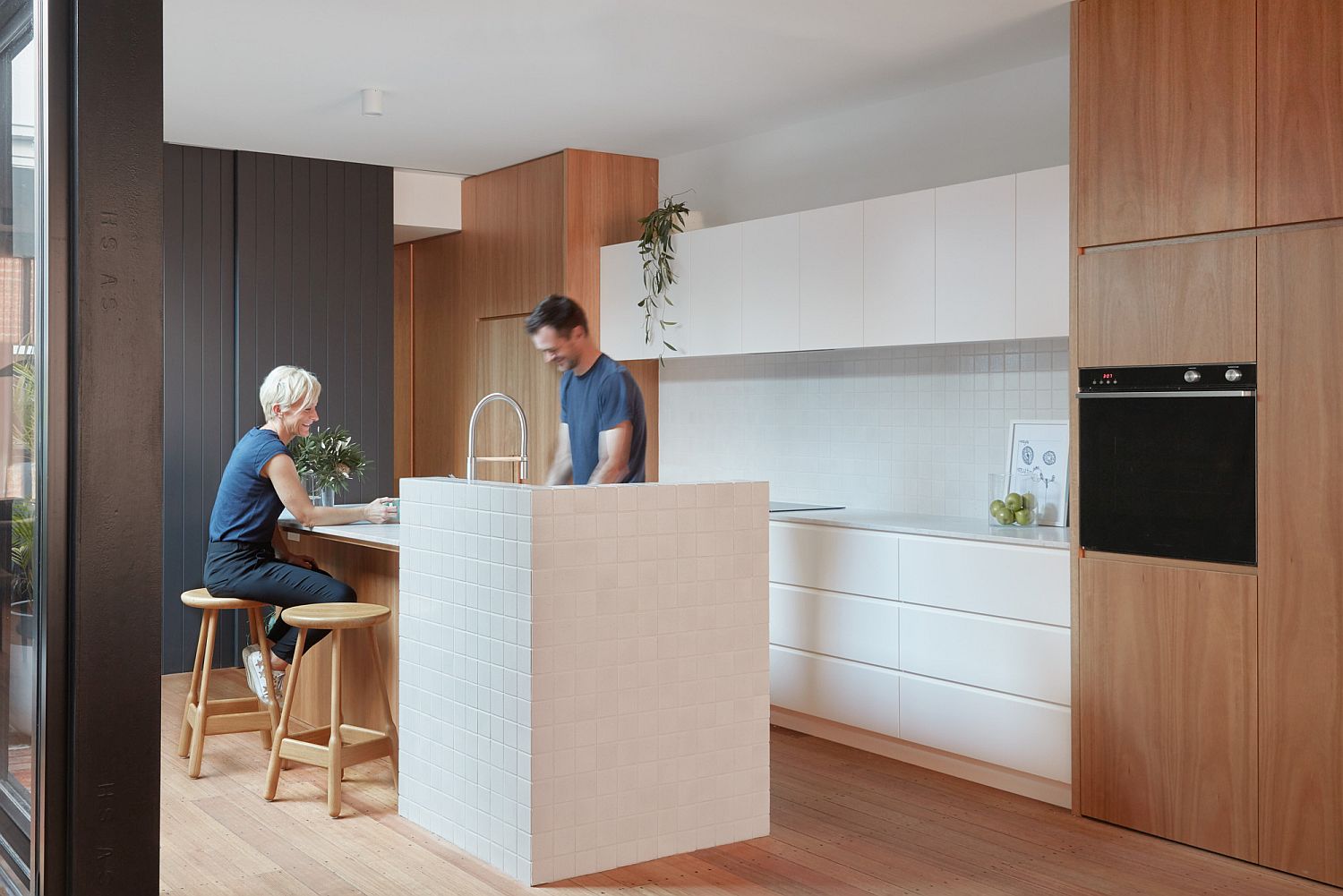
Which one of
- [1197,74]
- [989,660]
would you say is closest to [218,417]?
[989,660]

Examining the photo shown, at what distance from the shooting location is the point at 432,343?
7359 mm

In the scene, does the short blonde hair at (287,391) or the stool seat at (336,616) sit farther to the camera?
the short blonde hair at (287,391)

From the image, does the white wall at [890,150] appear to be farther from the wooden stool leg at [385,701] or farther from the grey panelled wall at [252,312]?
the wooden stool leg at [385,701]

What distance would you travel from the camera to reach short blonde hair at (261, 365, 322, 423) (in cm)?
431

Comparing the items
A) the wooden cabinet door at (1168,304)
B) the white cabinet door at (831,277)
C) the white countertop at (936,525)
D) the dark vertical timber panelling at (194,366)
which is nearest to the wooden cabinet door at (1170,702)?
the white countertop at (936,525)

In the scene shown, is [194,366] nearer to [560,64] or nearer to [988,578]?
[560,64]

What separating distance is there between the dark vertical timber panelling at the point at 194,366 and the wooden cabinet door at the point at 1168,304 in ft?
13.6

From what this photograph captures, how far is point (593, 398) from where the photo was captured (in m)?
4.16

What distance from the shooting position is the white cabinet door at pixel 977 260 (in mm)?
4137

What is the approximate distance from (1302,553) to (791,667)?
203cm

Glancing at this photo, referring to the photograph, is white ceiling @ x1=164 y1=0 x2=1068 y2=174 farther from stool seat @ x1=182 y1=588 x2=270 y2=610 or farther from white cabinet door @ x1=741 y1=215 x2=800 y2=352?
stool seat @ x1=182 y1=588 x2=270 y2=610

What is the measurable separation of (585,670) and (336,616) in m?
0.97

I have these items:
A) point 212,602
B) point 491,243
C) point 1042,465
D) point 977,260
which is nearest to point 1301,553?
point 1042,465

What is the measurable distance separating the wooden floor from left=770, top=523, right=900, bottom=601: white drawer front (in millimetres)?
694
